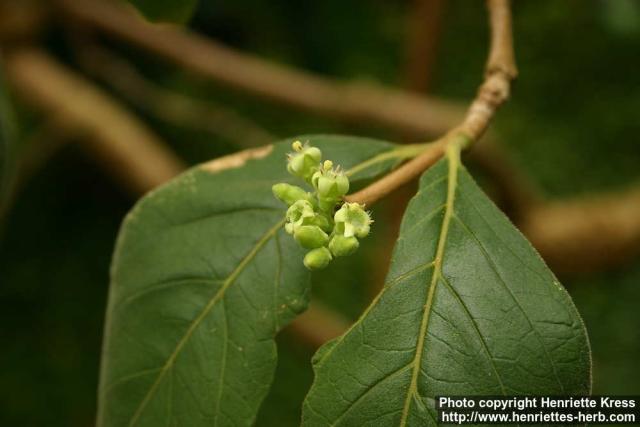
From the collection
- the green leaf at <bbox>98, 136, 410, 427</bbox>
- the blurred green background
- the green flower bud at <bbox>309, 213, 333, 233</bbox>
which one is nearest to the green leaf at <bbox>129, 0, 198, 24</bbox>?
the green leaf at <bbox>98, 136, 410, 427</bbox>

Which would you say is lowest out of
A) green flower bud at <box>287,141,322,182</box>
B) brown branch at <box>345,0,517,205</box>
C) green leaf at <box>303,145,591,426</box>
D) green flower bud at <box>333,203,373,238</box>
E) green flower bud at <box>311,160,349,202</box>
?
green leaf at <box>303,145,591,426</box>

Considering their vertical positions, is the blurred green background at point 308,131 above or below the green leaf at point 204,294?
above

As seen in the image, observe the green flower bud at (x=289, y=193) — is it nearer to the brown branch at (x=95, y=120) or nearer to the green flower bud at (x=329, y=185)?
the green flower bud at (x=329, y=185)

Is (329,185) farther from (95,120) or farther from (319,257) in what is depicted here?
(95,120)

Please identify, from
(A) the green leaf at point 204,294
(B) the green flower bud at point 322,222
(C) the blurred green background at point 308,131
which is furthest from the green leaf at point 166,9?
(C) the blurred green background at point 308,131

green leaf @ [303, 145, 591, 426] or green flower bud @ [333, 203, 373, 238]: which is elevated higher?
green flower bud @ [333, 203, 373, 238]

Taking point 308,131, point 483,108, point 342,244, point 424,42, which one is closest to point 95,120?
point 424,42

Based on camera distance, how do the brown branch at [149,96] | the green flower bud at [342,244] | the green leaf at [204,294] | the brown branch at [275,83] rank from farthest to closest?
the brown branch at [149,96]
the brown branch at [275,83]
the green leaf at [204,294]
the green flower bud at [342,244]

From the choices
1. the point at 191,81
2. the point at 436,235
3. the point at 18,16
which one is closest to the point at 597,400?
the point at 436,235

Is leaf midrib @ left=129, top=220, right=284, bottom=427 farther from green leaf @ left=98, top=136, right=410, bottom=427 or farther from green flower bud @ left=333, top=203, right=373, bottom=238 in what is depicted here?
green flower bud @ left=333, top=203, right=373, bottom=238
